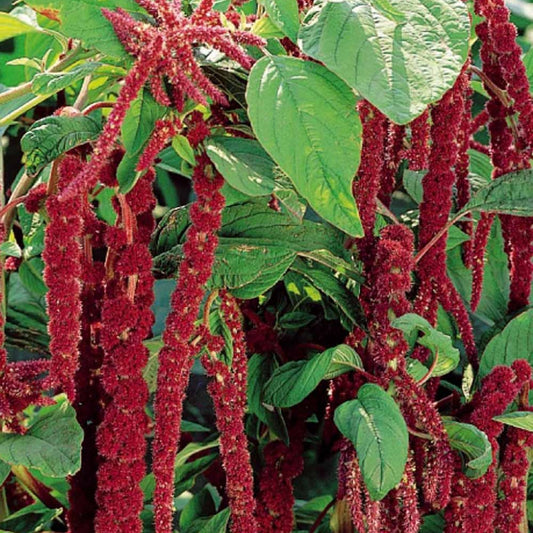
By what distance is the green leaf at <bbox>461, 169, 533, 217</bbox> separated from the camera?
2.22ft

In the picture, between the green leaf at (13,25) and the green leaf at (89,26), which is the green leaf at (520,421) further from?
the green leaf at (13,25)

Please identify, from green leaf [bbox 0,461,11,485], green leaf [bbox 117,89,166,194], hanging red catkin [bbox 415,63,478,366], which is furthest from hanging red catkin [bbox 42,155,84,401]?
hanging red catkin [bbox 415,63,478,366]

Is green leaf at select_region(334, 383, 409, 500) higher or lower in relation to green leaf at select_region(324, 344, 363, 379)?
lower

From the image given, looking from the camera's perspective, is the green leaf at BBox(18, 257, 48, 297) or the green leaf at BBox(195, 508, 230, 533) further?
the green leaf at BBox(18, 257, 48, 297)

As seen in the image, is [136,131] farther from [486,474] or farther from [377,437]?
[486,474]

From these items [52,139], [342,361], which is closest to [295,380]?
[342,361]

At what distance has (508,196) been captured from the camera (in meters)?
0.69

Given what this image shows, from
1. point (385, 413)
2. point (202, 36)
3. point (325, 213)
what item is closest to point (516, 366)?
point (385, 413)

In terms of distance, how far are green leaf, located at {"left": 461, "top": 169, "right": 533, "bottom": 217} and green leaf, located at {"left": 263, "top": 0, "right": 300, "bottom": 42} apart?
0.77 feet

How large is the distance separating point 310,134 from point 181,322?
0.14m

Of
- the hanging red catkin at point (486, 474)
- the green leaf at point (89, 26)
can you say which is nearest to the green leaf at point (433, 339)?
the hanging red catkin at point (486, 474)

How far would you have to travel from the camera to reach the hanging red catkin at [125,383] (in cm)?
56

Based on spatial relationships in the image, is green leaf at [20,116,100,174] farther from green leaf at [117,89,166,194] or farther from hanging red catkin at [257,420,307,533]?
hanging red catkin at [257,420,307,533]

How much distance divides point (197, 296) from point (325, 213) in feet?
0.34
